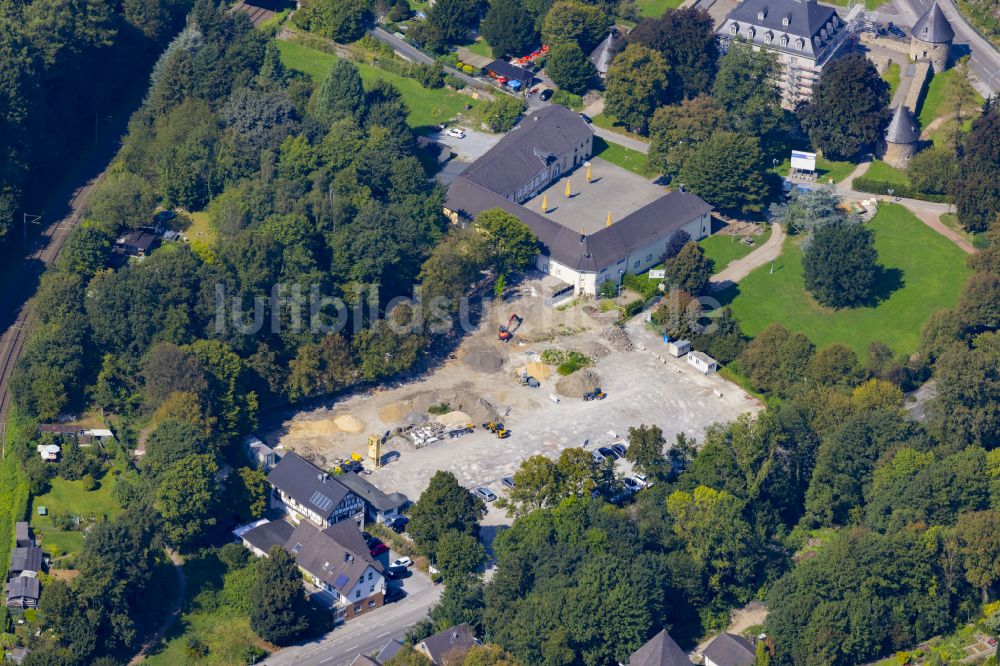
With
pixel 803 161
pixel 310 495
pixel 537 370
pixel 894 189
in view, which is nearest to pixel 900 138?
pixel 894 189

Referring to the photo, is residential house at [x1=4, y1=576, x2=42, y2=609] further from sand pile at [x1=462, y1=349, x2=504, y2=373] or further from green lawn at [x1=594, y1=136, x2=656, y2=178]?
green lawn at [x1=594, y1=136, x2=656, y2=178]

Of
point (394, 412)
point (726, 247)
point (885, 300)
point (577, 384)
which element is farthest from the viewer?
point (726, 247)

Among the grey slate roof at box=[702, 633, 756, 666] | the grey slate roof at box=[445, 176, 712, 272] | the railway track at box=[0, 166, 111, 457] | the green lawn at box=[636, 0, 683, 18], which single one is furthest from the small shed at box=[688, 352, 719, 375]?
the green lawn at box=[636, 0, 683, 18]

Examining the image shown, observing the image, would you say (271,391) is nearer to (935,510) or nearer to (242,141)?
(242,141)

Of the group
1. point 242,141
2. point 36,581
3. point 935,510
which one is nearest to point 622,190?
point 242,141

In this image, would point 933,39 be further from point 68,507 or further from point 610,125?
point 68,507

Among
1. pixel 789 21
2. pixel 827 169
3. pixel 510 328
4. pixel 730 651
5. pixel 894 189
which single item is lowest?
pixel 510 328
